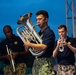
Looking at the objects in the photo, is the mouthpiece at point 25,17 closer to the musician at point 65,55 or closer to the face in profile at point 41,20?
the face in profile at point 41,20

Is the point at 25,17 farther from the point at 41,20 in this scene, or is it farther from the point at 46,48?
the point at 46,48

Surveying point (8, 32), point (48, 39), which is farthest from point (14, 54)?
point (48, 39)

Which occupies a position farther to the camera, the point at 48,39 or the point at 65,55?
the point at 65,55

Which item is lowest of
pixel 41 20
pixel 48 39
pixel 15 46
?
pixel 15 46

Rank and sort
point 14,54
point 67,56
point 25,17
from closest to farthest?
point 25,17 < point 67,56 < point 14,54

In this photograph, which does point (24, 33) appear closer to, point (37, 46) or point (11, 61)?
point (37, 46)

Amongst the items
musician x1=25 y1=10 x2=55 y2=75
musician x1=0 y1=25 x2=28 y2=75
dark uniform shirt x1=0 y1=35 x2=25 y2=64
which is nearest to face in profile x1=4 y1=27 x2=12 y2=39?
musician x1=0 y1=25 x2=28 y2=75

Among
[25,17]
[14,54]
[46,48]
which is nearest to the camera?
[46,48]

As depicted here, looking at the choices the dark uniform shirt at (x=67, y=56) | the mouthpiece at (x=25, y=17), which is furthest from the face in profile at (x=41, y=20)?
the dark uniform shirt at (x=67, y=56)

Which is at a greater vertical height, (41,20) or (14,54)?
(41,20)

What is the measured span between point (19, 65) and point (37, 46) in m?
0.97

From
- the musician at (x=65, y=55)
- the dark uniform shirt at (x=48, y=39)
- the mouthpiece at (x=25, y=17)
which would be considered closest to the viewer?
the dark uniform shirt at (x=48, y=39)

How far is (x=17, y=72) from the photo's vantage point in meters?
4.86

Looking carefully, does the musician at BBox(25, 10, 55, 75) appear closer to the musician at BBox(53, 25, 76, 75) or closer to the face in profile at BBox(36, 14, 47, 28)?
the face in profile at BBox(36, 14, 47, 28)
